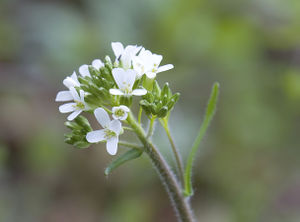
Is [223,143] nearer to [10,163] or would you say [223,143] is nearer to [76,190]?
[76,190]

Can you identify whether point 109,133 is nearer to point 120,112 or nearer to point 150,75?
point 120,112

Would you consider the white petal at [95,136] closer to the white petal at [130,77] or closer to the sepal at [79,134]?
the sepal at [79,134]

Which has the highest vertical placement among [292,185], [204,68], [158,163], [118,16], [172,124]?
[118,16]

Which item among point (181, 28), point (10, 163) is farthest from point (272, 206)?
point (10, 163)

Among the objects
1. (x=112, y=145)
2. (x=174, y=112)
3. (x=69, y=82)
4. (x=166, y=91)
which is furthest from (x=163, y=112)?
(x=174, y=112)

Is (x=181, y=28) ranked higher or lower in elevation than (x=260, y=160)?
higher

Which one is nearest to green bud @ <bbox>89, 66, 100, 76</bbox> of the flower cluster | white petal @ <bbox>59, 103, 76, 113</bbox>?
the flower cluster

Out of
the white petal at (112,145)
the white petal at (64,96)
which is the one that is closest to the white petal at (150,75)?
the white petal at (112,145)
